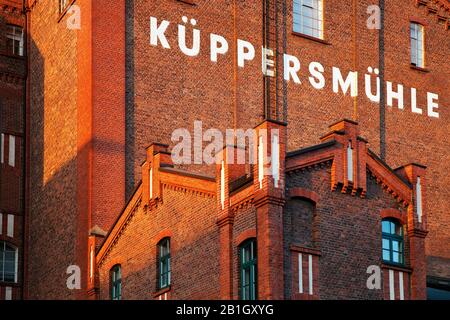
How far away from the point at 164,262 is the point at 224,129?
331 inches

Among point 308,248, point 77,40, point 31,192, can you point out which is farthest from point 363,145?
point 31,192

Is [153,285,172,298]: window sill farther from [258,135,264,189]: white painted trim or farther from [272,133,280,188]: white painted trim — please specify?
[272,133,280,188]: white painted trim

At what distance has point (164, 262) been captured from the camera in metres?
32.1

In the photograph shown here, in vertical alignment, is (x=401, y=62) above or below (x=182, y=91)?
above

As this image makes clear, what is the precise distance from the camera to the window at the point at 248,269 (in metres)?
28.6

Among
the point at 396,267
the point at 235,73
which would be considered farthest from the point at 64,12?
the point at 396,267

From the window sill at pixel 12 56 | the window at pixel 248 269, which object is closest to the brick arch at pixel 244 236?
the window at pixel 248 269

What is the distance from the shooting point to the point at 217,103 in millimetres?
39531

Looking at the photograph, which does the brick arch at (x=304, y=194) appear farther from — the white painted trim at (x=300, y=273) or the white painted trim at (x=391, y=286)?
the white painted trim at (x=391, y=286)

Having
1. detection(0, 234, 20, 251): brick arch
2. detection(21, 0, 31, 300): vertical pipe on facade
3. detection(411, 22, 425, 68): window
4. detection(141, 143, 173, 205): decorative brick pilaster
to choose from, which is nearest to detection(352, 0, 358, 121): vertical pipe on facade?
detection(411, 22, 425, 68): window

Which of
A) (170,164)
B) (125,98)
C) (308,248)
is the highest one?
(125,98)

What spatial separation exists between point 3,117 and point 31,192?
296 centimetres

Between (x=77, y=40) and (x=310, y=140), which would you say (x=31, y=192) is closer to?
(x=77, y=40)

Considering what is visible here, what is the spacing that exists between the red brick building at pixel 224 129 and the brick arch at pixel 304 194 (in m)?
0.05
